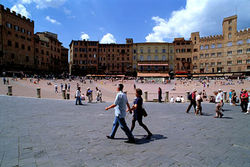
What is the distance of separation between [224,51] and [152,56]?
86.8 feet

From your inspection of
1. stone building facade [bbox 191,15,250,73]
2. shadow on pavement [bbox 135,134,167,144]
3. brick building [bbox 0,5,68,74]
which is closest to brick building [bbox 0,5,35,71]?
brick building [bbox 0,5,68,74]

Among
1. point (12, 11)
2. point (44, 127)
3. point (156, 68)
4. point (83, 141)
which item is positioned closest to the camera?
point (83, 141)

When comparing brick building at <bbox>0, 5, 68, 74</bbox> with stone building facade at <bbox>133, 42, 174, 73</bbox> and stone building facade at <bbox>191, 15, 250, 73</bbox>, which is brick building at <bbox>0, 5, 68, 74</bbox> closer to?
stone building facade at <bbox>133, 42, 174, 73</bbox>

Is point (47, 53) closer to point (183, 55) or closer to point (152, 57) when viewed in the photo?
point (152, 57)

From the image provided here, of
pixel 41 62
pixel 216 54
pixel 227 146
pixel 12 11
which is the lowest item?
pixel 227 146

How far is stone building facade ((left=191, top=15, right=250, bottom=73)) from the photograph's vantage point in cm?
5178

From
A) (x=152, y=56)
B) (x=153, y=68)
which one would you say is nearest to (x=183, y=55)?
(x=152, y=56)

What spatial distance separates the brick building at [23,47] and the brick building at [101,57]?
934 cm

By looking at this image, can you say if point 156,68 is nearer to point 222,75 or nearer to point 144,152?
point 222,75

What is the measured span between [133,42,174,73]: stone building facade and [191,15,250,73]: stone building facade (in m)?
9.79

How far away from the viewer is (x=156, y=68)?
62.6 metres

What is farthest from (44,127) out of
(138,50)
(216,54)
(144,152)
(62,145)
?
(216,54)

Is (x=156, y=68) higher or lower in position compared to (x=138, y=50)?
lower

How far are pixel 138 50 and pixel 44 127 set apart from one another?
61.3 metres
